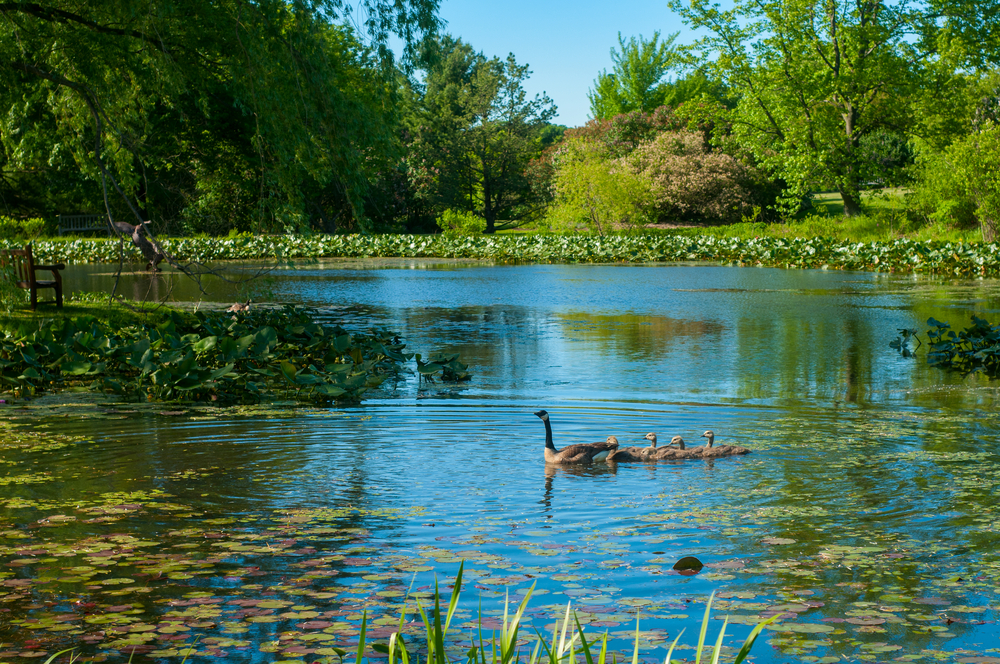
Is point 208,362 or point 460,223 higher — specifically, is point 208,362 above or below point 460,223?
below

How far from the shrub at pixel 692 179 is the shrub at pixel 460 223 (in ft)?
A: 32.2

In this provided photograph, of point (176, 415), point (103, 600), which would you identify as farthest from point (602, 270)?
point (103, 600)

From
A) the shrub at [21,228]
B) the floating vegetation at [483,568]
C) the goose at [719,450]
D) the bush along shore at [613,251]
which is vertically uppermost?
the shrub at [21,228]

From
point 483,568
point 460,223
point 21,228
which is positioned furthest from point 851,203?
point 483,568

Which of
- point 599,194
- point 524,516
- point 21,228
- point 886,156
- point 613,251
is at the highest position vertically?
point 886,156

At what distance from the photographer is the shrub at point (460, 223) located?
55062mm

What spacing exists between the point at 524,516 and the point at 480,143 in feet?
180

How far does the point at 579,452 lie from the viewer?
7387 millimetres

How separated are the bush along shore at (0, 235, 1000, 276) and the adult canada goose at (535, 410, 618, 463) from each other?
22.6 meters

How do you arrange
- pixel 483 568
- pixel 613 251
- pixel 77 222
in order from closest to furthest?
pixel 483 568 < pixel 613 251 < pixel 77 222

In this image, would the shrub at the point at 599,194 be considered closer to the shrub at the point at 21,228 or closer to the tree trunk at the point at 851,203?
the tree trunk at the point at 851,203

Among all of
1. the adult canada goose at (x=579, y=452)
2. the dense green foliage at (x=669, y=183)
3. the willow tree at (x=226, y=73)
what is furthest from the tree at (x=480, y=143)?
the adult canada goose at (x=579, y=452)

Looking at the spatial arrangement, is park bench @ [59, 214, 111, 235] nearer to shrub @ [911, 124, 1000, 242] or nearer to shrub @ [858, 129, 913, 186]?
shrub @ [858, 129, 913, 186]

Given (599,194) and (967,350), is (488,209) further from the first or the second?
(967,350)
